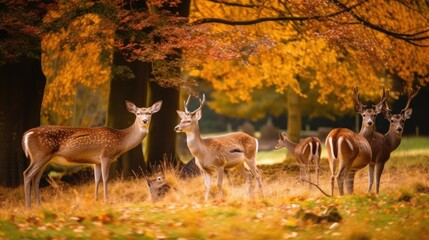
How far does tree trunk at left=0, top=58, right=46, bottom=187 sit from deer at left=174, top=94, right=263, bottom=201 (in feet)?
14.8

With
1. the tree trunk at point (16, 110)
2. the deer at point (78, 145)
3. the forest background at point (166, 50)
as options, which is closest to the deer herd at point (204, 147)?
the deer at point (78, 145)

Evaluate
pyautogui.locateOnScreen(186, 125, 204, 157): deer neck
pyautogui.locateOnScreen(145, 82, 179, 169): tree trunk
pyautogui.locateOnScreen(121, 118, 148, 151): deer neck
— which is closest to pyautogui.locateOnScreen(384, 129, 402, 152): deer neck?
pyautogui.locateOnScreen(186, 125, 204, 157): deer neck

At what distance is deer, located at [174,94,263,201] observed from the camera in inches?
492

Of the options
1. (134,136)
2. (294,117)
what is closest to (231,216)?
(134,136)

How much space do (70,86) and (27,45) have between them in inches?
305

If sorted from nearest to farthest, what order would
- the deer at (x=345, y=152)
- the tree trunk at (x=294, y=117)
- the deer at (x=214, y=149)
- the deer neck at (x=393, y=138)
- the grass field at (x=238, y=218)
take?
1. the grass field at (x=238, y=218)
2. the deer at (x=345, y=152)
3. the deer at (x=214, y=149)
4. the deer neck at (x=393, y=138)
5. the tree trunk at (x=294, y=117)

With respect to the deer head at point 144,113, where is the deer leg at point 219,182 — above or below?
below

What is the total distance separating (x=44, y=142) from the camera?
42.8ft

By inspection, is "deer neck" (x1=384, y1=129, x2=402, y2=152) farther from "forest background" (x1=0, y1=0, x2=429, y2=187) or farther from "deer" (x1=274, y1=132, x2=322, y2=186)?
"forest background" (x1=0, y1=0, x2=429, y2=187)

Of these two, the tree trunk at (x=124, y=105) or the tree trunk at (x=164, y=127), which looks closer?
the tree trunk at (x=124, y=105)

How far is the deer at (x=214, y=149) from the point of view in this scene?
41.0 feet

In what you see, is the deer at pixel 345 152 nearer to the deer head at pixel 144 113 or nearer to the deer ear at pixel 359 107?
the deer ear at pixel 359 107

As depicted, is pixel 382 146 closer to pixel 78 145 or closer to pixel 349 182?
pixel 349 182

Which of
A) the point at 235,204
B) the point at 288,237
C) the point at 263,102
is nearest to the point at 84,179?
the point at 235,204
